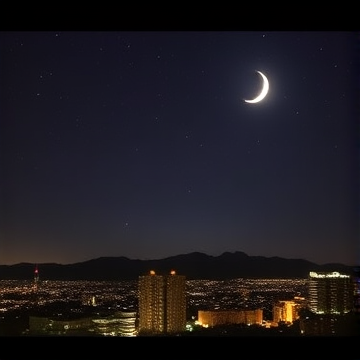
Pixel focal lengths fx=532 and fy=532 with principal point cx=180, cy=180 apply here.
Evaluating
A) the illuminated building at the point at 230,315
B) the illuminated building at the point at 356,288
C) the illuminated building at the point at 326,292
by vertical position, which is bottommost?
the illuminated building at the point at 230,315

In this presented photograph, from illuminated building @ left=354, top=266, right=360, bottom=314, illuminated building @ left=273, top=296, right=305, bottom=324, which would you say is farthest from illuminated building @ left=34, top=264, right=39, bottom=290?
illuminated building @ left=354, top=266, right=360, bottom=314

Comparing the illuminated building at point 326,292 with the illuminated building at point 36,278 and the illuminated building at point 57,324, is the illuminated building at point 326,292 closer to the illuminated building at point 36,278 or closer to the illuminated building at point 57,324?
the illuminated building at point 57,324

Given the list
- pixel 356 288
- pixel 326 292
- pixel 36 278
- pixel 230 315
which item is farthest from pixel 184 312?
pixel 356 288

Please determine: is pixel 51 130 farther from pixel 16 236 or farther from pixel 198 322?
pixel 198 322

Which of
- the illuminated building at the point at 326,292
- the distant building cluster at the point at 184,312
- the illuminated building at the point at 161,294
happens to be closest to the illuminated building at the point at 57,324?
the distant building cluster at the point at 184,312

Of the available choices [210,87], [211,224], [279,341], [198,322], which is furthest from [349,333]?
[211,224]

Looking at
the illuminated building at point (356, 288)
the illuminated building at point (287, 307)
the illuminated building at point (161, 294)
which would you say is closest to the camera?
the illuminated building at point (356, 288)
